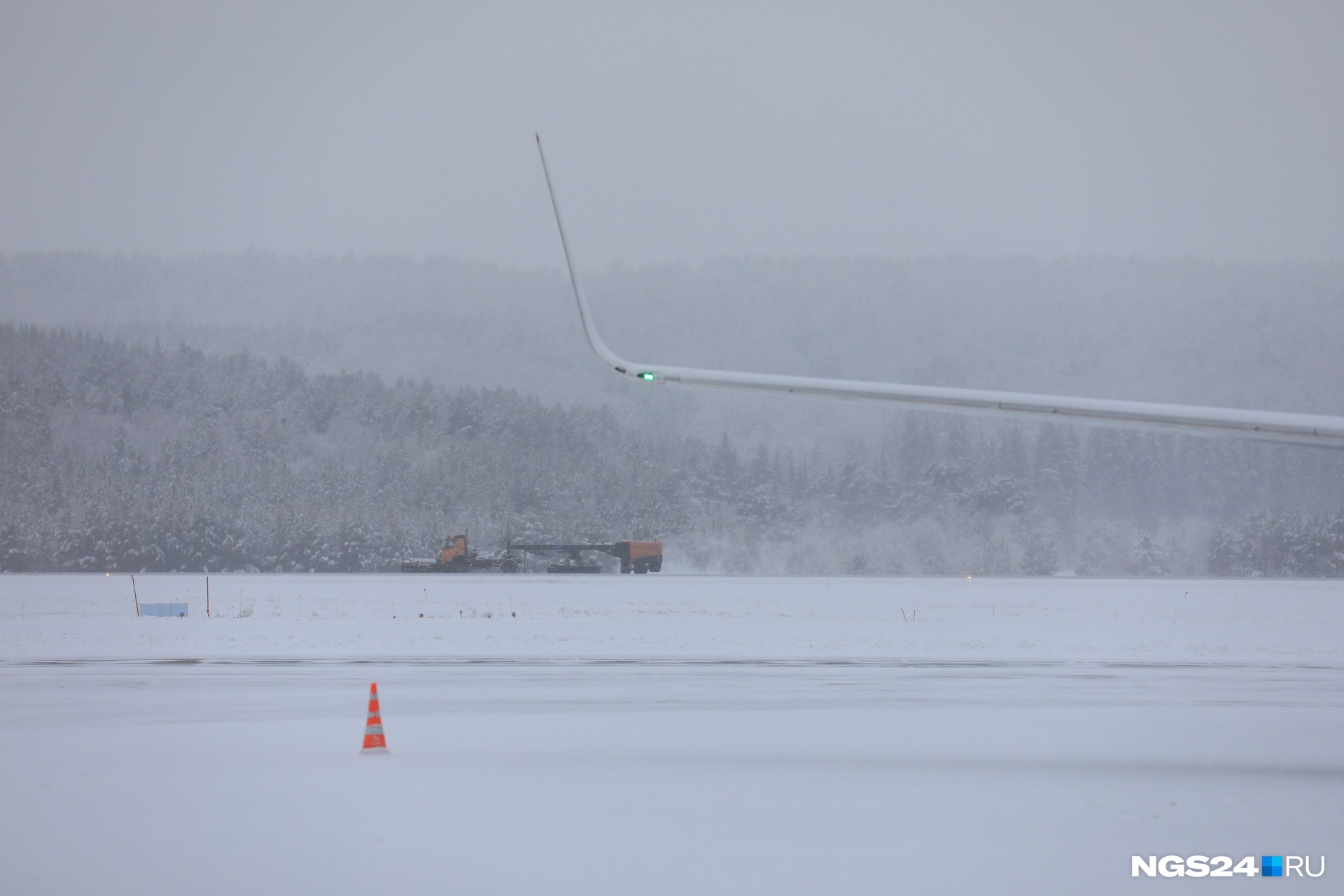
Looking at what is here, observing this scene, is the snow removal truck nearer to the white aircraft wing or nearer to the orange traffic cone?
the orange traffic cone

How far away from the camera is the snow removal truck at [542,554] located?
6462 centimetres

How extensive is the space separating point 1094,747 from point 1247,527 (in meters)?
87.5

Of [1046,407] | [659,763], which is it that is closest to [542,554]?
[659,763]

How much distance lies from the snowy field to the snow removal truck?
1535 inches

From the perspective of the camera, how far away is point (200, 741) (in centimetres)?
1171

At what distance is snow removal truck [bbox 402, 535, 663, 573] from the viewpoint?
64.6 meters

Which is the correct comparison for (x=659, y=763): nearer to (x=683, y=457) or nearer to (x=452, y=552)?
(x=452, y=552)

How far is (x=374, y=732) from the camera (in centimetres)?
1114

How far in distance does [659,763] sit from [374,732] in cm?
269

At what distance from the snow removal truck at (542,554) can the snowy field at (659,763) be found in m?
39.0

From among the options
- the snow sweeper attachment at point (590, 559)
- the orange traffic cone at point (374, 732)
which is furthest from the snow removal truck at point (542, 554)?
the orange traffic cone at point (374, 732)

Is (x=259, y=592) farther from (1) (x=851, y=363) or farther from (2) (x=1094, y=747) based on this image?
(1) (x=851, y=363)

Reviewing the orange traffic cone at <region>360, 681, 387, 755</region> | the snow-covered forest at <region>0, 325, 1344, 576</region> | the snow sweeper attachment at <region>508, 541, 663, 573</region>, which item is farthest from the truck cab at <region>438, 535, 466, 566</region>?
the orange traffic cone at <region>360, 681, 387, 755</region>

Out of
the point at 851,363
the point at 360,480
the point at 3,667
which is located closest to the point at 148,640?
the point at 3,667
